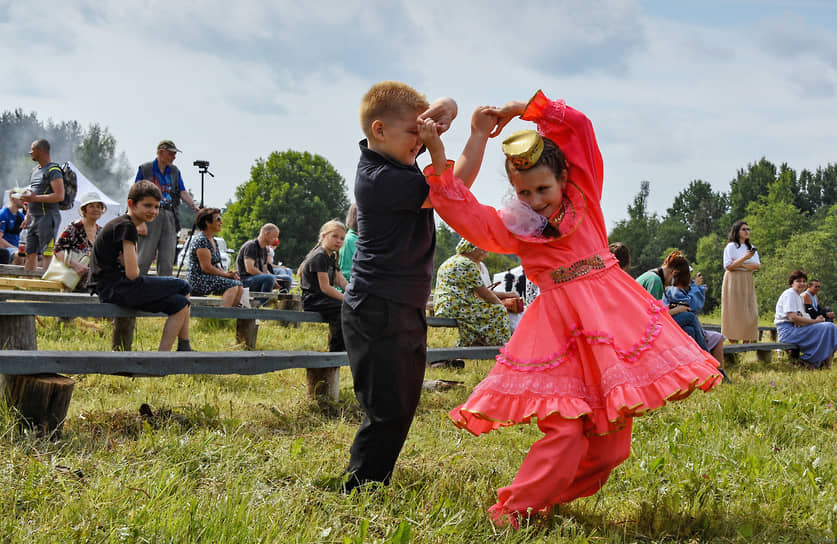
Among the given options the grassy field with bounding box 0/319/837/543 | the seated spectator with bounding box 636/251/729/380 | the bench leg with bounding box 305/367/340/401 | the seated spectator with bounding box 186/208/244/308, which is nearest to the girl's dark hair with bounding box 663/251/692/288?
the seated spectator with bounding box 636/251/729/380

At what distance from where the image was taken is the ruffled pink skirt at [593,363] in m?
2.32

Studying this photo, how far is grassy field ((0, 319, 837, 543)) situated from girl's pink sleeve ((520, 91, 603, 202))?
1282 mm

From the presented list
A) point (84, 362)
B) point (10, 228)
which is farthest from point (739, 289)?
point (10, 228)

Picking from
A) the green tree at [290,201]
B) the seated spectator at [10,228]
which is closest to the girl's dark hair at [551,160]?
the seated spectator at [10,228]

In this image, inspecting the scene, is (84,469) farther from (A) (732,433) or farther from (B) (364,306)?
(A) (732,433)

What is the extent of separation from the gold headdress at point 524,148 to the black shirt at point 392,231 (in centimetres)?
34

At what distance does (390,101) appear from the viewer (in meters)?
2.53

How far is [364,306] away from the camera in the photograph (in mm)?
2588

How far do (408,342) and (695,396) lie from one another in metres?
3.60

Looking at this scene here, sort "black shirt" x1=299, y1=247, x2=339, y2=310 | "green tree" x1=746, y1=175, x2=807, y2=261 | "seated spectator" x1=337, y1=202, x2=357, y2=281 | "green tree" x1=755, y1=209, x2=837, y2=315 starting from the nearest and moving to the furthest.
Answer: "black shirt" x1=299, y1=247, x2=339, y2=310 < "seated spectator" x1=337, y1=202, x2=357, y2=281 < "green tree" x1=755, y1=209, x2=837, y2=315 < "green tree" x1=746, y1=175, x2=807, y2=261

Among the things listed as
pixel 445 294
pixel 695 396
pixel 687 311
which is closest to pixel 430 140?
pixel 695 396

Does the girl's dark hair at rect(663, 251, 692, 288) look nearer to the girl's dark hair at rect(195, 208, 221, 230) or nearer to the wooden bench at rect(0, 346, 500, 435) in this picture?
the girl's dark hair at rect(195, 208, 221, 230)

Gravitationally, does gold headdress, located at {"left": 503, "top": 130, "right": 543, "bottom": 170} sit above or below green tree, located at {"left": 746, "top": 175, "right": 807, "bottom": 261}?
below

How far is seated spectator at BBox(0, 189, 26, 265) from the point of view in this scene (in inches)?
464
